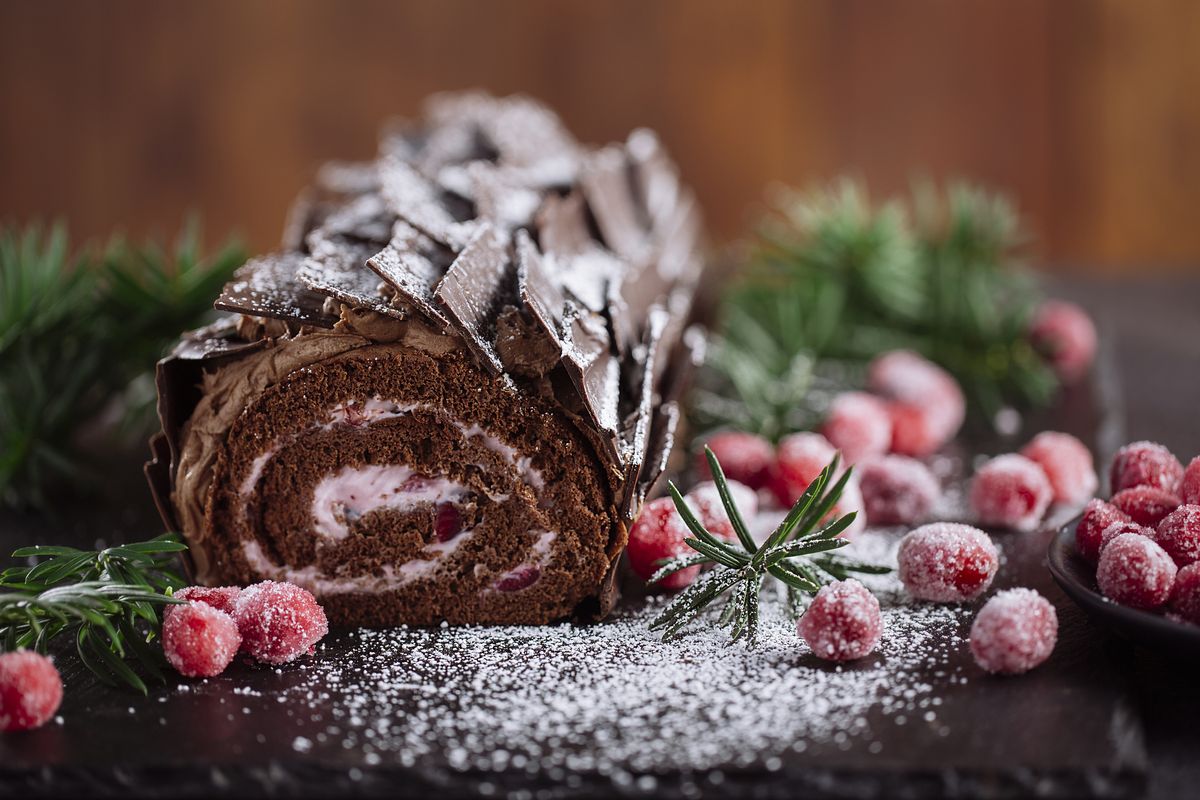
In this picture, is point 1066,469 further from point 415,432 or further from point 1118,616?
point 415,432

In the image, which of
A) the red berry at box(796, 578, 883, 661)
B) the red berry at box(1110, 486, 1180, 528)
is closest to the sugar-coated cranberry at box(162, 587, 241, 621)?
the red berry at box(796, 578, 883, 661)

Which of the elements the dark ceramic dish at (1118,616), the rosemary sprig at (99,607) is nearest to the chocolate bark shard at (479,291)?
the rosemary sprig at (99,607)

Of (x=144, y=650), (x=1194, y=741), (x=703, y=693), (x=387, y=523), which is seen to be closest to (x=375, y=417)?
(x=387, y=523)

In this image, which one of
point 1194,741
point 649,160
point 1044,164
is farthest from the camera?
point 1044,164

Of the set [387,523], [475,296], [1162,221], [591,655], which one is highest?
[1162,221]

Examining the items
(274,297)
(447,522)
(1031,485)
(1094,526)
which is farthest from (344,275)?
(1031,485)

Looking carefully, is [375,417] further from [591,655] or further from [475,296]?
[591,655]

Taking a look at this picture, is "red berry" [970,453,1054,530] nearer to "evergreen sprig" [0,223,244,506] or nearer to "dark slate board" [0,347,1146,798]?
"dark slate board" [0,347,1146,798]
